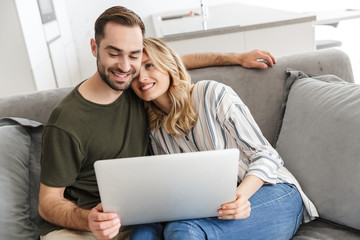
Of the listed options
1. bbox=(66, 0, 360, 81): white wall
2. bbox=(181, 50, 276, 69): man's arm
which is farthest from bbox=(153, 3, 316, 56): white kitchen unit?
bbox=(66, 0, 360, 81): white wall

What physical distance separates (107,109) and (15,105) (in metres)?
0.53

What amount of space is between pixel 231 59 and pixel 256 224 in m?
0.81

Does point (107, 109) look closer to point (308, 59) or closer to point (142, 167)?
point (142, 167)

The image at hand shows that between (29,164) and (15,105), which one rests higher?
(15,105)

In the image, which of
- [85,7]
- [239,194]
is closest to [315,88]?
[239,194]

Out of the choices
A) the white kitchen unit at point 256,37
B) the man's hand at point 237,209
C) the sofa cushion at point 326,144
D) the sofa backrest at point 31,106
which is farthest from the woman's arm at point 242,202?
the white kitchen unit at point 256,37

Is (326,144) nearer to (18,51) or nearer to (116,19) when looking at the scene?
(116,19)

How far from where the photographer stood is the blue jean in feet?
4.20

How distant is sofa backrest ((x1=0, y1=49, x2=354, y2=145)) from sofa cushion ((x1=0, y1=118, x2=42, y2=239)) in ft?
0.40

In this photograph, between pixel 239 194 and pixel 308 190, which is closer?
pixel 239 194

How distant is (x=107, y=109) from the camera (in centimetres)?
149

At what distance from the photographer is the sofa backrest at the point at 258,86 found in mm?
1774

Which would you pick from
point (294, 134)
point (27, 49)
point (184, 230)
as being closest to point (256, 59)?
point (294, 134)

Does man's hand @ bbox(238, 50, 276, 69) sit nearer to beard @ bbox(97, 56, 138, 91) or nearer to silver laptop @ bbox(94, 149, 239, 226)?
beard @ bbox(97, 56, 138, 91)
